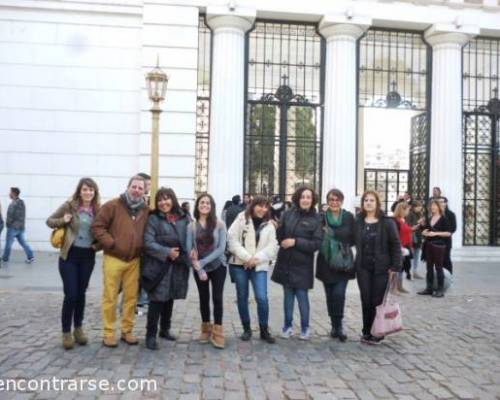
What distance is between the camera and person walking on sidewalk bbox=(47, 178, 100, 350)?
18.1 feet

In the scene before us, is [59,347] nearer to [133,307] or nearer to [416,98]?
[133,307]

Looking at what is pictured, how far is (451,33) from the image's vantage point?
50.2ft

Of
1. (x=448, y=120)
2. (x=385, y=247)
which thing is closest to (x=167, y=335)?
(x=385, y=247)

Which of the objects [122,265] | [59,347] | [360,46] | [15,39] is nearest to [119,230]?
[122,265]

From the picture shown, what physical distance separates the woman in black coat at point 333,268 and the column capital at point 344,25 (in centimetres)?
974

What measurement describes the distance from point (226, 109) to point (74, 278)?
9.47 meters

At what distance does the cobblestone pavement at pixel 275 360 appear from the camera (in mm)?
4461

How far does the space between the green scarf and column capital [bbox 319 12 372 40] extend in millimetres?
9808

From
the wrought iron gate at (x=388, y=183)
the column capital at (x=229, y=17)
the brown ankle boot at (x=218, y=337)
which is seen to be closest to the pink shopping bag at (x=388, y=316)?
the brown ankle boot at (x=218, y=337)

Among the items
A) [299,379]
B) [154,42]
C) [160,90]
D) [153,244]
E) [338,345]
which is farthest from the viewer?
[154,42]

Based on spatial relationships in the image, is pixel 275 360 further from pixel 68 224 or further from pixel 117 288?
pixel 68 224

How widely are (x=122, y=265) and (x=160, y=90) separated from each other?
13.1ft

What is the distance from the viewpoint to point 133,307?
5.75 metres

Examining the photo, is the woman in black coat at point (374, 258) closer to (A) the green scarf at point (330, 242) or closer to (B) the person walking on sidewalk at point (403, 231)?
(A) the green scarf at point (330, 242)
